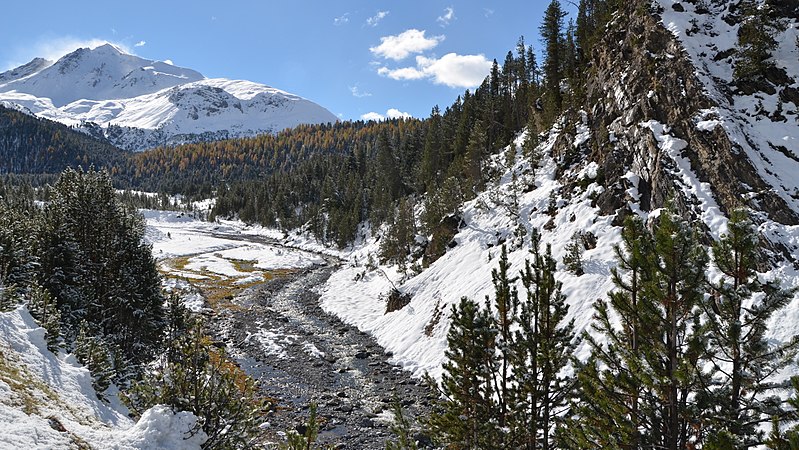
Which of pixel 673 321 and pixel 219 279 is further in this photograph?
pixel 219 279

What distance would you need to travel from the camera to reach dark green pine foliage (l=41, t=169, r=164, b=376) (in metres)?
21.3

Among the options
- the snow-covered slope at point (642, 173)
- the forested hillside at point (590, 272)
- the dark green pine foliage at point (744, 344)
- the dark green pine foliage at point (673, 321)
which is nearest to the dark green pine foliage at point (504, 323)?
the forested hillside at point (590, 272)

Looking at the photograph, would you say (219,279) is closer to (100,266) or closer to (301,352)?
(301,352)

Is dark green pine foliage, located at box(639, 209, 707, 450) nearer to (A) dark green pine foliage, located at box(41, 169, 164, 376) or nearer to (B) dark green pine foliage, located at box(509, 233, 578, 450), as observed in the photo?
(B) dark green pine foliage, located at box(509, 233, 578, 450)

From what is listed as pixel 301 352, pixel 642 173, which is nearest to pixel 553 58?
pixel 642 173

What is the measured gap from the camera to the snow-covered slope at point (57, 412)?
345 inches

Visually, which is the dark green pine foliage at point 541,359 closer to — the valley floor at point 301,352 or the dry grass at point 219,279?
the valley floor at point 301,352

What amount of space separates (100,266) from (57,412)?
47.3 feet

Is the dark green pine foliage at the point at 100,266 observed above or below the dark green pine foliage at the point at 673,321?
below

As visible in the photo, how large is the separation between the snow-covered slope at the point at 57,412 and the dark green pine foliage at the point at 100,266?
7305 mm

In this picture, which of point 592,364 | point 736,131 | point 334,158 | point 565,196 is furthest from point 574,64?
point 334,158

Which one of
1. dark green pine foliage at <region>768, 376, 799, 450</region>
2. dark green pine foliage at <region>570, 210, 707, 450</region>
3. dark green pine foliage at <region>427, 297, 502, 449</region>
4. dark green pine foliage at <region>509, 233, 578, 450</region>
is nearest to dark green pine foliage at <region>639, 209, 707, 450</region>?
dark green pine foliage at <region>570, 210, 707, 450</region>

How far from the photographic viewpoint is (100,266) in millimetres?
22422

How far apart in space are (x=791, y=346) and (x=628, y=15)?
3139cm
